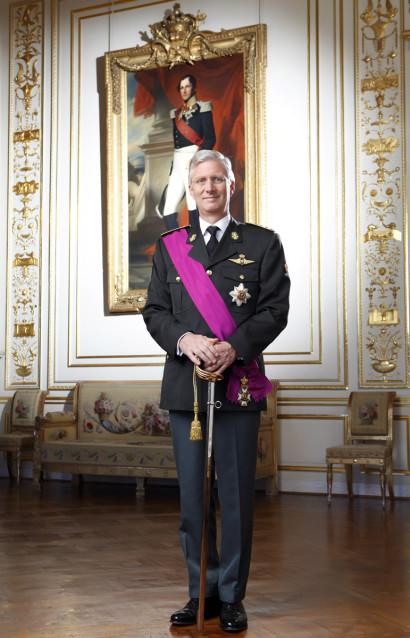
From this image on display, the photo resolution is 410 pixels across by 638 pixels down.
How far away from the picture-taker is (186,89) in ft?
22.6

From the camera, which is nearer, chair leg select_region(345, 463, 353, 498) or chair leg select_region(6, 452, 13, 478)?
chair leg select_region(345, 463, 353, 498)

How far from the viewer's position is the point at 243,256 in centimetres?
258

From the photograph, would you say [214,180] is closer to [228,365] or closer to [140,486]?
[228,365]

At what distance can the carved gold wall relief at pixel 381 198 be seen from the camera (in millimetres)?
6078

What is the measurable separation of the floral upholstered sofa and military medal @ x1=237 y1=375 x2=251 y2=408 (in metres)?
3.43

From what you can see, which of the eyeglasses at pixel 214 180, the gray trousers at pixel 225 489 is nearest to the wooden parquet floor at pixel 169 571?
the gray trousers at pixel 225 489

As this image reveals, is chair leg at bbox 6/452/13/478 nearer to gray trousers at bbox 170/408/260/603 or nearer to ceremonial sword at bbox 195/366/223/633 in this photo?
gray trousers at bbox 170/408/260/603

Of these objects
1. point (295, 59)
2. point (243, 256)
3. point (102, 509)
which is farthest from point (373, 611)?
point (295, 59)

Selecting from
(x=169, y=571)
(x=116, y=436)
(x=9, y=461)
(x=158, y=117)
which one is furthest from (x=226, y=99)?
(x=169, y=571)

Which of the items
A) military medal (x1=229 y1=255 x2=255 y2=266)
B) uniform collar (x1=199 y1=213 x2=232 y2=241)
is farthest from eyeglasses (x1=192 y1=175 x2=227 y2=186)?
military medal (x1=229 y1=255 x2=255 y2=266)

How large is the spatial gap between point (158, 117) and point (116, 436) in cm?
288

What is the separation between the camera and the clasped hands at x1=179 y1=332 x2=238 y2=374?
2396 mm

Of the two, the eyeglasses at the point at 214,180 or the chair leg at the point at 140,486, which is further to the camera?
the chair leg at the point at 140,486

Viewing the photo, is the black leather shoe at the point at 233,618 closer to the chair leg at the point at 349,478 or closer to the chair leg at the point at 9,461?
the chair leg at the point at 349,478
